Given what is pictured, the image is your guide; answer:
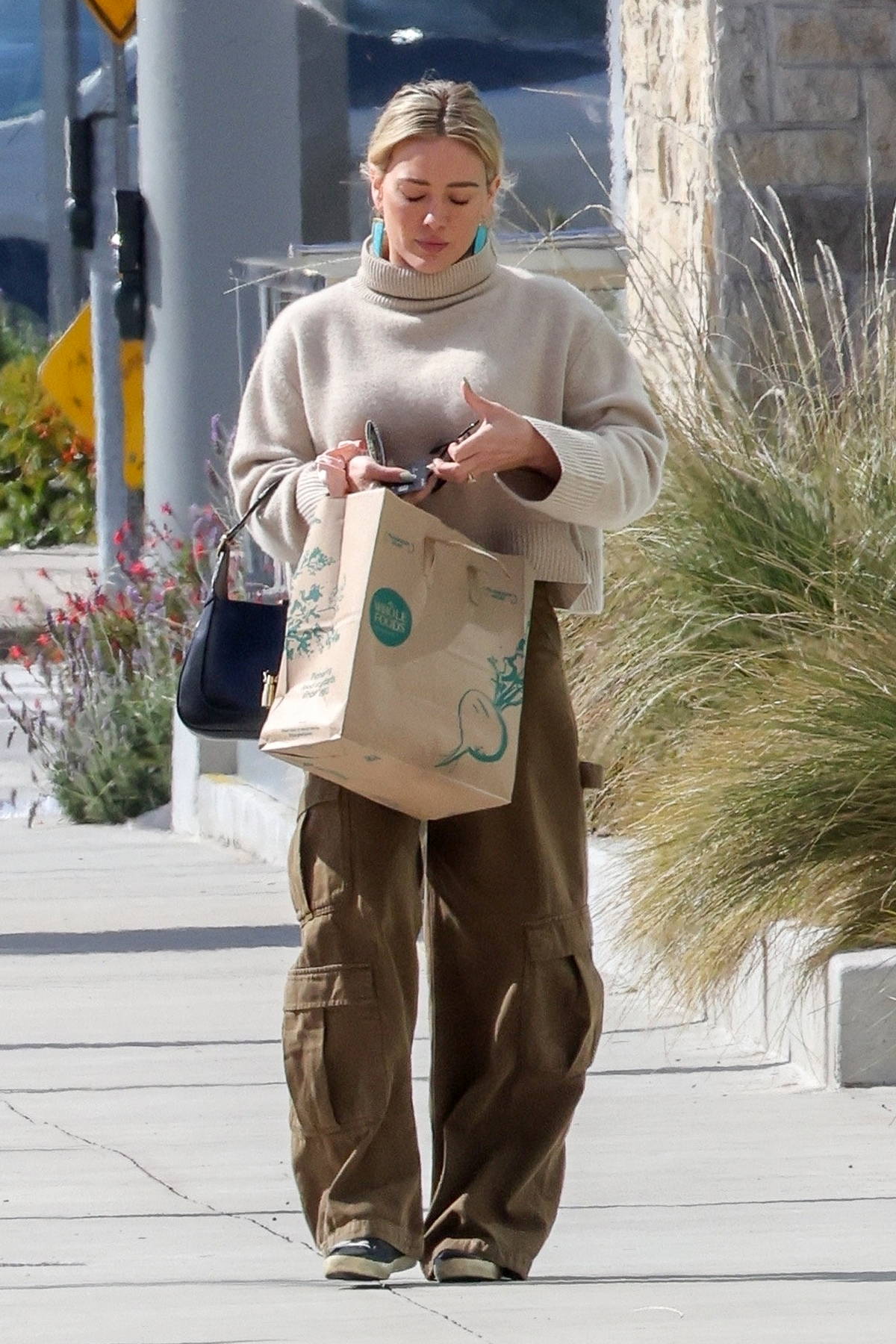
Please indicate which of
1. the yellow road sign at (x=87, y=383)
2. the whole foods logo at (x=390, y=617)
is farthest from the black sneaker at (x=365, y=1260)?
the yellow road sign at (x=87, y=383)

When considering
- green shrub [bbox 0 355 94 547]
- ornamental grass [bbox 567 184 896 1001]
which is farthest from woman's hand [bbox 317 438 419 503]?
green shrub [bbox 0 355 94 547]

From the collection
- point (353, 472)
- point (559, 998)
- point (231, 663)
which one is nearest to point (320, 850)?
point (231, 663)

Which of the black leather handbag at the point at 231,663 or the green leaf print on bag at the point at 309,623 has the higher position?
the green leaf print on bag at the point at 309,623

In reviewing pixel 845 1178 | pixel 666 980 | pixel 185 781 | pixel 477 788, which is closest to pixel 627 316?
pixel 185 781

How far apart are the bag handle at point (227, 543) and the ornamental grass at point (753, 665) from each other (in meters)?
1.70

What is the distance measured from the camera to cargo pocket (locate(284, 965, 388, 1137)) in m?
3.98

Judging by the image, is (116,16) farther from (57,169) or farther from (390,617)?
(57,169)

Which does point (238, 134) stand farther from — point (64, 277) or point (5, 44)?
point (5, 44)

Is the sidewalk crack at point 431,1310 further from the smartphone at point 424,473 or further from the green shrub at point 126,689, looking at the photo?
the green shrub at point 126,689

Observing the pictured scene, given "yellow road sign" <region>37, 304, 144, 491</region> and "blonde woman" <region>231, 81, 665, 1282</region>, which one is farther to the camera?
"yellow road sign" <region>37, 304, 144, 491</region>

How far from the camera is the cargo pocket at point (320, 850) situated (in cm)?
397

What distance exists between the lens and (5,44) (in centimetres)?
2862

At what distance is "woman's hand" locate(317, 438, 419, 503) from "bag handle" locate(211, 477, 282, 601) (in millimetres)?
112

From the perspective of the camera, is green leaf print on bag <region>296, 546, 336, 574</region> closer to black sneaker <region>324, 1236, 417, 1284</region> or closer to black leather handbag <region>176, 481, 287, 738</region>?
black leather handbag <region>176, 481, 287, 738</region>
